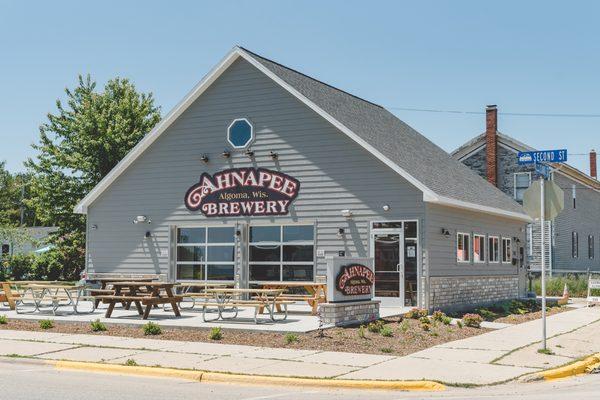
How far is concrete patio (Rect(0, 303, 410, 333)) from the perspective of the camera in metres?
16.8

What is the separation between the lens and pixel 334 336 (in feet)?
51.1

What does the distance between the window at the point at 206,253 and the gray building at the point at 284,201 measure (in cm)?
4

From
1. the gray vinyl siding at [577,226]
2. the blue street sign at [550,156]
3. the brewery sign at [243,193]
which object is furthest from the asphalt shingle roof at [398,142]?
the gray vinyl siding at [577,226]

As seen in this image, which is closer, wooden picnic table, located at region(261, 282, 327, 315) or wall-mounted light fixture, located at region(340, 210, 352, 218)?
wooden picnic table, located at region(261, 282, 327, 315)

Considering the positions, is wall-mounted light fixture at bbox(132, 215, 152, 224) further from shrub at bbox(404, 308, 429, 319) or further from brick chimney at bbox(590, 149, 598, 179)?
brick chimney at bbox(590, 149, 598, 179)

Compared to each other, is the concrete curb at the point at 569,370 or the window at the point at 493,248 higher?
the window at the point at 493,248

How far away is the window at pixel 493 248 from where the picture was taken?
26953 millimetres

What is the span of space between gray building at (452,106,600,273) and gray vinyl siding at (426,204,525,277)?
11112 millimetres

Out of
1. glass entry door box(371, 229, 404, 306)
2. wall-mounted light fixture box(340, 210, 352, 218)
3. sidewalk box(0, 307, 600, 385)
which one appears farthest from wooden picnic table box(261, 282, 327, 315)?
sidewalk box(0, 307, 600, 385)

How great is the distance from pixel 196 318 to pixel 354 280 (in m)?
4.05

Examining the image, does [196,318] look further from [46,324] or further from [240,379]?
[240,379]

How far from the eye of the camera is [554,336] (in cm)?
1695

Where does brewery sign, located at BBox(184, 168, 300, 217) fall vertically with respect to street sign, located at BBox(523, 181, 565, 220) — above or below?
above

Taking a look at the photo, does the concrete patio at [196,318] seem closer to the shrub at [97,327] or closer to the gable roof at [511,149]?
the shrub at [97,327]
